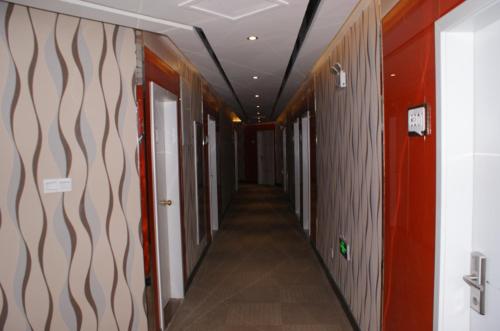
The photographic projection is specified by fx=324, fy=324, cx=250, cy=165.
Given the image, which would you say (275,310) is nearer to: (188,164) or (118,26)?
(188,164)

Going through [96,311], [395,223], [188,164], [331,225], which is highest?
[188,164]

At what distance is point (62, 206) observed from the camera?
2.28 metres

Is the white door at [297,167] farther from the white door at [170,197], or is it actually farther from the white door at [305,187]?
the white door at [170,197]

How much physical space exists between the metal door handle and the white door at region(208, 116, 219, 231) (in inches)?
190

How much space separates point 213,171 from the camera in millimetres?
6246

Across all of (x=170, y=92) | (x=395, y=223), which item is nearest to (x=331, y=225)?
(x=395, y=223)

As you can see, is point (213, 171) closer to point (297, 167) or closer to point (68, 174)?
point (297, 167)

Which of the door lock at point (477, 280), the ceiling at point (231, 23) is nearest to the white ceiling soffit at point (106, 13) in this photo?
the ceiling at point (231, 23)

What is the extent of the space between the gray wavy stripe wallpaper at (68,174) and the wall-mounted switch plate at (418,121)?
1.95 m

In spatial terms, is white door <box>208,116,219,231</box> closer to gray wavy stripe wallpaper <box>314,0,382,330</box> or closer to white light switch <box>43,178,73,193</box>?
gray wavy stripe wallpaper <box>314,0,382,330</box>

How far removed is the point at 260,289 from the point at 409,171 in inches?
97.0

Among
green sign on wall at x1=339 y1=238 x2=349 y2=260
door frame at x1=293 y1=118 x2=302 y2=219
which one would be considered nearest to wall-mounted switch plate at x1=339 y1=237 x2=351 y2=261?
green sign on wall at x1=339 y1=238 x2=349 y2=260

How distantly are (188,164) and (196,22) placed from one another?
1.84m

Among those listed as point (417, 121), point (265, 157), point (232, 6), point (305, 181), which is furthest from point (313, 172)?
point (265, 157)
